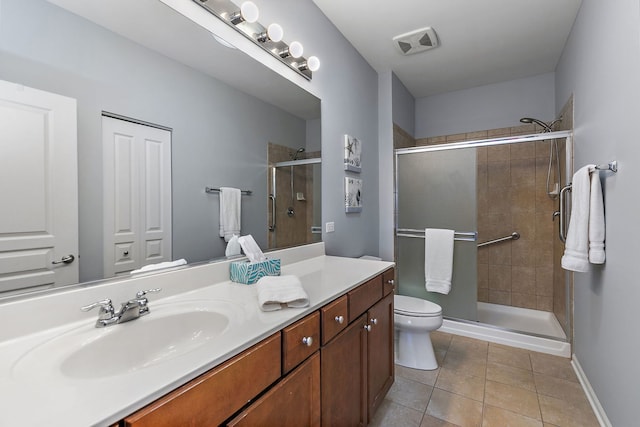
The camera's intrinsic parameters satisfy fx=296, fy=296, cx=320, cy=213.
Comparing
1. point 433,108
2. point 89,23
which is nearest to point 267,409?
point 89,23

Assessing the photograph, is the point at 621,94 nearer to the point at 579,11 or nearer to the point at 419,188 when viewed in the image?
the point at 579,11

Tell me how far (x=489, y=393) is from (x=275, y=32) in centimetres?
241

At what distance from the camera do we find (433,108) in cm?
344

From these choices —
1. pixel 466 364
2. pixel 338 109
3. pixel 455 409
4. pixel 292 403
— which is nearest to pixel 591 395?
Answer: pixel 466 364

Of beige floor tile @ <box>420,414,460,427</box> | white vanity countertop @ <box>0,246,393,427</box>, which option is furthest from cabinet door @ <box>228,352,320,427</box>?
beige floor tile @ <box>420,414,460,427</box>

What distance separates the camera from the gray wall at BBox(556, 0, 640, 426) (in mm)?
1199

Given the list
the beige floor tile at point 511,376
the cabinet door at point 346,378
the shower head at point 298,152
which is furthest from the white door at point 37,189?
the beige floor tile at point 511,376

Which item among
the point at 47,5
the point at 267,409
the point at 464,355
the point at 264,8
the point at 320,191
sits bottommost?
the point at 464,355

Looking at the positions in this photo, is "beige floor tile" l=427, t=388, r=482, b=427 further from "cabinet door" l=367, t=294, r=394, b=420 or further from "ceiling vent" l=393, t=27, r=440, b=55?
"ceiling vent" l=393, t=27, r=440, b=55

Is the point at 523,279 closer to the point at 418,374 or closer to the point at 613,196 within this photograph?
the point at 418,374

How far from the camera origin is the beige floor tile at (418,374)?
1.94 meters

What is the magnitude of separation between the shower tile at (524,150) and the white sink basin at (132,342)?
10.5 ft

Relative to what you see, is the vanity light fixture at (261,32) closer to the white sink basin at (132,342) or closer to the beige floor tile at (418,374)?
the white sink basin at (132,342)

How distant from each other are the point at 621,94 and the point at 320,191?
5.09 feet
